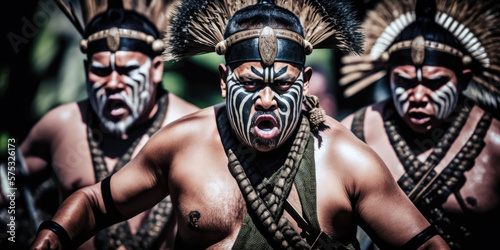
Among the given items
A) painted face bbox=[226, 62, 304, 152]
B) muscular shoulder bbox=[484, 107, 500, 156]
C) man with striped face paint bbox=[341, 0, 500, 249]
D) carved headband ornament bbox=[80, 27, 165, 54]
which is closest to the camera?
painted face bbox=[226, 62, 304, 152]

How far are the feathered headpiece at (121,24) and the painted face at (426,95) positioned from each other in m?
1.88

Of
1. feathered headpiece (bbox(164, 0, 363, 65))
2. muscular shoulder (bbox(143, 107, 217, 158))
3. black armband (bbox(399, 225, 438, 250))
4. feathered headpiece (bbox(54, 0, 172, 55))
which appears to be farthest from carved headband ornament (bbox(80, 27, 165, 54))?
black armband (bbox(399, 225, 438, 250))

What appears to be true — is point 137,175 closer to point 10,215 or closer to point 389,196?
point 389,196

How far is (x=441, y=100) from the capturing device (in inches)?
148

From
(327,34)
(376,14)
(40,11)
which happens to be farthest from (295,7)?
(40,11)

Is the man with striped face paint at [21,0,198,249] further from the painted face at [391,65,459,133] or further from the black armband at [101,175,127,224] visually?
the painted face at [391,65,459,133]

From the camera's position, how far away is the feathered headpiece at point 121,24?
4.03 meters

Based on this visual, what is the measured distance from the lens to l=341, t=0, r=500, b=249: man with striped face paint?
370cm

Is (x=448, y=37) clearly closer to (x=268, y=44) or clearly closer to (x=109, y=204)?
(x=268, y=44)

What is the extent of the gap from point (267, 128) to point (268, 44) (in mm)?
422

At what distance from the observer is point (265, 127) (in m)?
2.68

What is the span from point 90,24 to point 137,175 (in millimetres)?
1807

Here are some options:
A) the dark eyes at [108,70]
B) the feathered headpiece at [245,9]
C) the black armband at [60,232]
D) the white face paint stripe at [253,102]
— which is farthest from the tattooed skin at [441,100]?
the black armband at [60,232]

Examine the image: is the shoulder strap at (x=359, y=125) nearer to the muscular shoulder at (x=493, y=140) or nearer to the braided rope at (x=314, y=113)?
the muscular shoulder at (x=493, y=140)
